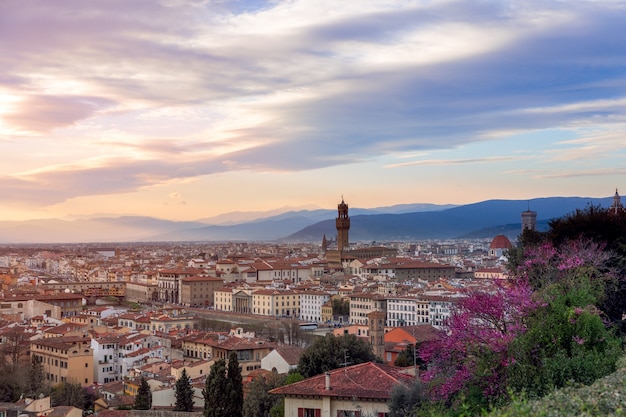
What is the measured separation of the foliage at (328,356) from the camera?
23.4m

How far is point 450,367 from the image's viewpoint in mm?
12258

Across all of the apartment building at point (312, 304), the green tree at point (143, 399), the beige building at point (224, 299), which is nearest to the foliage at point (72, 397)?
the green tree at point (143, 399)

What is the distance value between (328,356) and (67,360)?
16.3 metres

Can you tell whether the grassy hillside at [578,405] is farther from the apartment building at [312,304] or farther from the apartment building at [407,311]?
the apartment building at [312,304]

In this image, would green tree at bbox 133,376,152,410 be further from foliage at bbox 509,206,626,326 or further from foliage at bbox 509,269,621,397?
foliage at bbox 509,269,621,397

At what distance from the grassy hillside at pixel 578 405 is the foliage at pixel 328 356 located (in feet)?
49.6

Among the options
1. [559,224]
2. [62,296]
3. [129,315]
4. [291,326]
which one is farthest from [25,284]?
[559,224]

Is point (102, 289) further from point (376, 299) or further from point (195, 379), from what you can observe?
point (195, 379)

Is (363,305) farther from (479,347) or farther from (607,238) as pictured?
(479,347)

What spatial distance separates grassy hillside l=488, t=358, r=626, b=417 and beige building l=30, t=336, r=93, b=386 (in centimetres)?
3045

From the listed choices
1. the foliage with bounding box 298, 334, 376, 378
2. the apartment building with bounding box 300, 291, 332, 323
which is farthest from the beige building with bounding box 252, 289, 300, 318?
the foliage with bounding box 298, 334, 376, 378

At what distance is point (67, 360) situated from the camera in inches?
1400

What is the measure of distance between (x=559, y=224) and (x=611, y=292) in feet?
14.1

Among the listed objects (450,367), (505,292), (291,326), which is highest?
(505,292)
